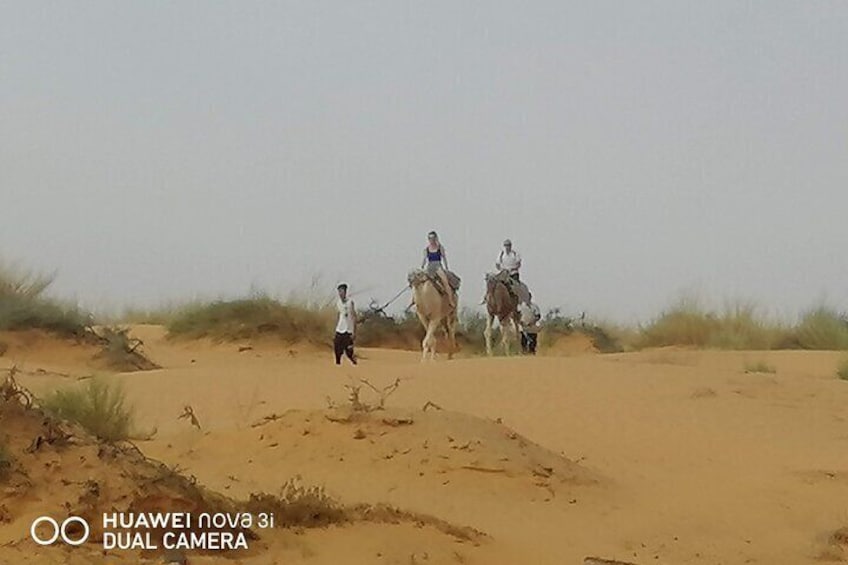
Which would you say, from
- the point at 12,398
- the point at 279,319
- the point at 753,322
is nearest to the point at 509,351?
the point at 279,319

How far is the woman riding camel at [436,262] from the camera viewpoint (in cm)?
2214

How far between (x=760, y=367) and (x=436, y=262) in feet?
19.9

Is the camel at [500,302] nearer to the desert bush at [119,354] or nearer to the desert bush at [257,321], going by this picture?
the desert bush at [257,321]

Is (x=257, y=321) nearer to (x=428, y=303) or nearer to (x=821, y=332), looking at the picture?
(x=428, y=303)

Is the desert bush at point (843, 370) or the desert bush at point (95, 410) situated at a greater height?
the desert bush at point (843, 370)

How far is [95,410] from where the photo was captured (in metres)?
11.6

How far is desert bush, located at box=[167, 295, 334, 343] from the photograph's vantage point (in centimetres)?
2977

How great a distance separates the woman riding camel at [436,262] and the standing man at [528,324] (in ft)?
11.5

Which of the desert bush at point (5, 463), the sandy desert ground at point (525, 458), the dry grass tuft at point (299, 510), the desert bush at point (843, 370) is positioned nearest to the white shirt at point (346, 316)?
the sandy desert ground at point (525, 458)

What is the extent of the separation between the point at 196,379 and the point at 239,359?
37.9ft

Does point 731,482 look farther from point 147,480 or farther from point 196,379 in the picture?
point 196,379

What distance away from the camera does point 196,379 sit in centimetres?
1656

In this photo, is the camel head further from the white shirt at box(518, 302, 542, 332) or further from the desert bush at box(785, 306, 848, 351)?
the desert bush at box(785, 306, 848, 351)

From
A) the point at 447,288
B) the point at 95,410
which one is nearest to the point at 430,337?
the point at 447,288
